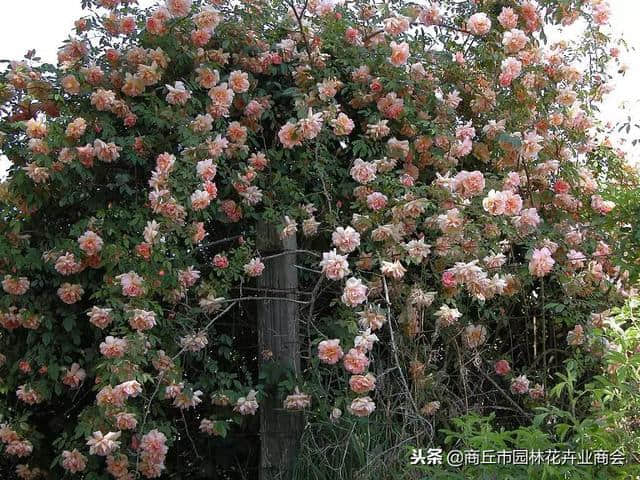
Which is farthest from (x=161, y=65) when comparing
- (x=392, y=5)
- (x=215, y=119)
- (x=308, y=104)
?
(x=392, y=5)

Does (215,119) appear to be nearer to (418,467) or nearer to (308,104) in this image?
(308,104)

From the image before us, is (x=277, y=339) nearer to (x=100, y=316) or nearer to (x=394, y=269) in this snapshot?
(x=394, y=269)

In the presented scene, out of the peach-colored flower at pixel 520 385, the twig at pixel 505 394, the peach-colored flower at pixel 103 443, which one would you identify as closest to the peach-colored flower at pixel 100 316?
the peach-colored flower at pixel 103 443

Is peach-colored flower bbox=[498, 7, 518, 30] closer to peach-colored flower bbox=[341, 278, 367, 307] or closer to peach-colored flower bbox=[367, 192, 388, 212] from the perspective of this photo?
peach-colored flower bbox=[367, 192, 388, 212]

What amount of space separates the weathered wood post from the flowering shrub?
62mm

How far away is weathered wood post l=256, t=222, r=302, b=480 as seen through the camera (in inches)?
125

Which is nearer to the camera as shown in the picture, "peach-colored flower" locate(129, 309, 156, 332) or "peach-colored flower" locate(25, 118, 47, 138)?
"peach-colored flower" locate(129, 309, 156, 332)

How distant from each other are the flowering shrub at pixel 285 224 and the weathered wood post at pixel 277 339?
0.06 m

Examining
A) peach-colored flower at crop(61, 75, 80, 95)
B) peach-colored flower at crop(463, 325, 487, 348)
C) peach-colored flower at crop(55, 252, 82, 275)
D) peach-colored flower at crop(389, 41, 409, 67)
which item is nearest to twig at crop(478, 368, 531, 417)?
peach-colored flower at crop(463, 325, 487, 348)

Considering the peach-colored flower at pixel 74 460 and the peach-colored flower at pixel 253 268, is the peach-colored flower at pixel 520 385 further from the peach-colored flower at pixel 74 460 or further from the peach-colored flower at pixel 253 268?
the peach-colored flower at pixel 74 460

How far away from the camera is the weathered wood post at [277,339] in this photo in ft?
10.4

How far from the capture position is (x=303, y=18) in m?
3.54

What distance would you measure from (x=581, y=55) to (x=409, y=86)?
0.96 metres

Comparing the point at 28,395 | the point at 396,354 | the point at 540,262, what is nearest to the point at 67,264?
the point at 28,395
